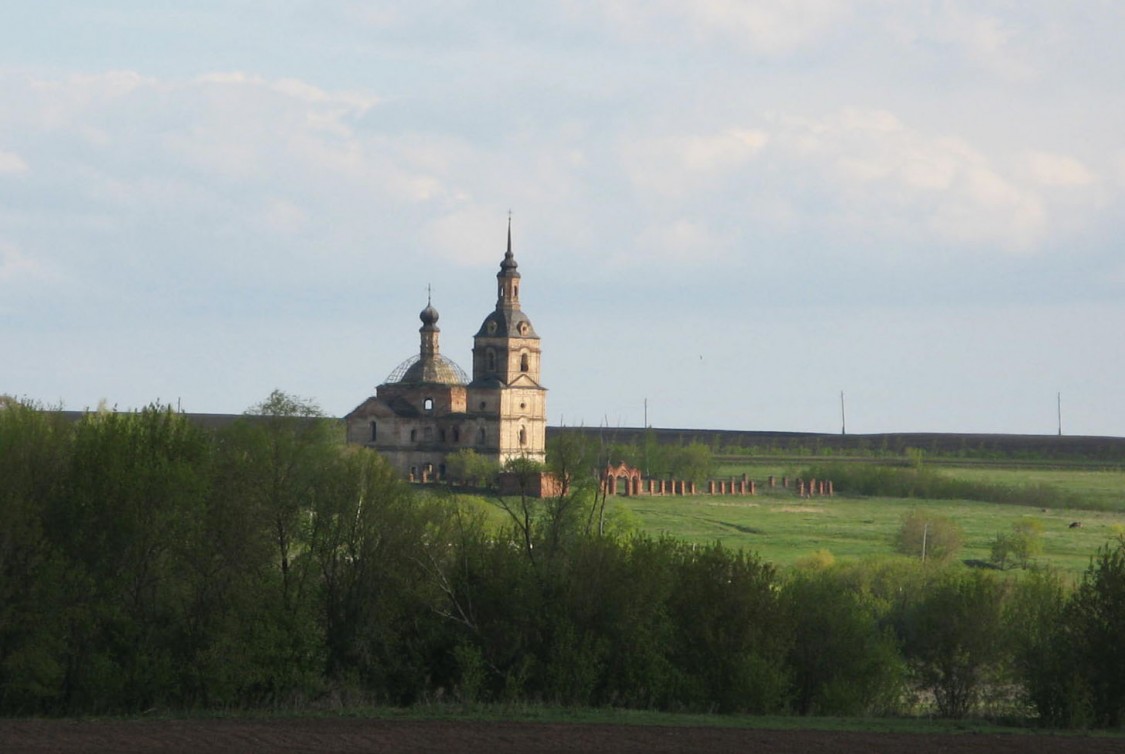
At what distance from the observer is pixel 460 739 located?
28688 mm

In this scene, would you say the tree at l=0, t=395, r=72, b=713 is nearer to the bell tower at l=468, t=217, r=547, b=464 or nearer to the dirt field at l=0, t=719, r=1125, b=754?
the dirt field at l=0, t=719, r=1125, b=754

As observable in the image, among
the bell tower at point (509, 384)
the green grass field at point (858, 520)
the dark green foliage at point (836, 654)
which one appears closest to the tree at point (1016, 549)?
the green grass field at point (858, 520)

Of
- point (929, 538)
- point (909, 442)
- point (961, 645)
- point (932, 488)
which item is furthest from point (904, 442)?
point (961, 645)

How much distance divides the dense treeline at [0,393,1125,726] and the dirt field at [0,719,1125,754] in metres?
3.30

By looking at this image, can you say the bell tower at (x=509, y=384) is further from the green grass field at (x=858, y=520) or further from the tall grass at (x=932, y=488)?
the tall grass at (x=932, y=488)

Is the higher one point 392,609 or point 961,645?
point 392,609

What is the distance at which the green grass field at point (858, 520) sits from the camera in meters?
67.9

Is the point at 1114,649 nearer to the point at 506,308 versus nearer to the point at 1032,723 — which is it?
the point at 1032,723

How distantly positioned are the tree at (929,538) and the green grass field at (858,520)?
0.84 metres

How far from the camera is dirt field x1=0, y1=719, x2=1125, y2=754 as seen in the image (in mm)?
27875

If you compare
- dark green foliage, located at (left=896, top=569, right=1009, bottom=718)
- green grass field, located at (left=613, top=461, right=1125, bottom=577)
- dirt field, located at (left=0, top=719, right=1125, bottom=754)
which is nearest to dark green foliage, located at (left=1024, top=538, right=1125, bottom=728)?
dark green foliage, located at (left=896, top=569, right=1009, bottom=718)

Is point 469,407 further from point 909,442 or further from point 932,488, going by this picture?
point 909,442

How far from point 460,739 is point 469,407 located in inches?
2977

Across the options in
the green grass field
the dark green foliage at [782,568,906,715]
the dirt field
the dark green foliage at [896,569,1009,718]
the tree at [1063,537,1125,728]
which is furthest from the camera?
the green grass field
